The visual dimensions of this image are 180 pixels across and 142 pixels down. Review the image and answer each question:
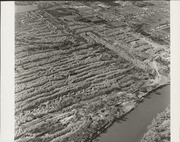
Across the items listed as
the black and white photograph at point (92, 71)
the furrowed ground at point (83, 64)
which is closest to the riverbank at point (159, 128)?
the black and white photograph at point (92, 71)

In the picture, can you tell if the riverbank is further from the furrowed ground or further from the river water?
the furrowed ground

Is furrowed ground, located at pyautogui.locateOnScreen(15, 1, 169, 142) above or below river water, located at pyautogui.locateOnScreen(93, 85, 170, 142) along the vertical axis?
above

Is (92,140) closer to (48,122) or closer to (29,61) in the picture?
(48,122)

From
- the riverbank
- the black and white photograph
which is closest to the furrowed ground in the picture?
the black and white photograph

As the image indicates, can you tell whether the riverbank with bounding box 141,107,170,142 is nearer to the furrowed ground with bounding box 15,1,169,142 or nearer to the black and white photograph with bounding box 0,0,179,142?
the black and white photograph with bounding box 0,0,179,142

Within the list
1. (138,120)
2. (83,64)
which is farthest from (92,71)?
(138,120)

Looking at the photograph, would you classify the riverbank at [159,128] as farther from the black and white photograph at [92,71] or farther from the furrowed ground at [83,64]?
the furrowed ground at [83,64]
